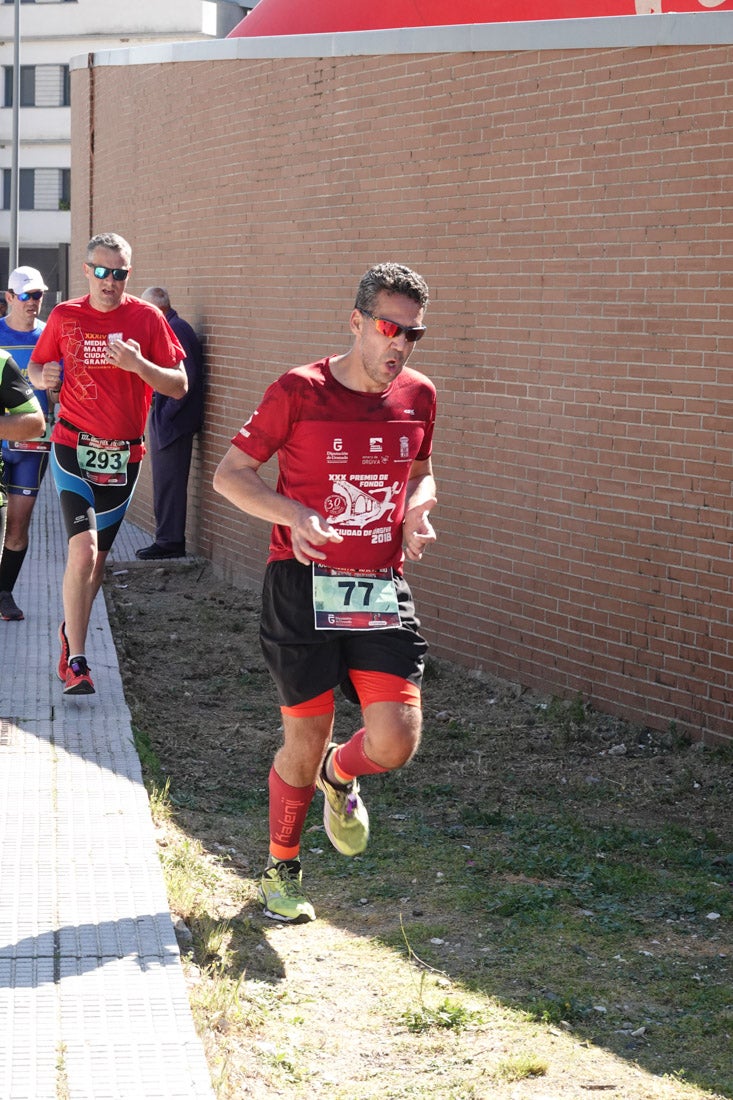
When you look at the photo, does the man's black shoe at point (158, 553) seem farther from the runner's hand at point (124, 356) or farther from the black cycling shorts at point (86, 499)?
the runner's hand at point (124, 356)

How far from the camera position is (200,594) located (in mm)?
12312

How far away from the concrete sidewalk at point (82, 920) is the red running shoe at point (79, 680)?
0.07m

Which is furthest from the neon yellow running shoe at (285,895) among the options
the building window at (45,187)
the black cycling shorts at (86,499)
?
the building window at (45,187)

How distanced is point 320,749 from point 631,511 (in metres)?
3.16

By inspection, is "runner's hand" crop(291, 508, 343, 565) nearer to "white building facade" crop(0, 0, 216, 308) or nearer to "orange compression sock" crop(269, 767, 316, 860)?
"orange compression sock" crop(269, 767, 316, 860)

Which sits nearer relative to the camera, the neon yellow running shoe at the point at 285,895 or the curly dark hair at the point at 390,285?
the curly dark hair at the point at 390,285

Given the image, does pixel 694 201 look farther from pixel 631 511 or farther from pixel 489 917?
pixel 489 917

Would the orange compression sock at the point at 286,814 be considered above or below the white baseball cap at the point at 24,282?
below

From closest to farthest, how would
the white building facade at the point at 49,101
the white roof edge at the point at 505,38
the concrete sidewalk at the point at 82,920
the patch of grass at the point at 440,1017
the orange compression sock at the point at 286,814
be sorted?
the concrete sidewalk at the point at 82,920 → the patch of grass at the point at 440,1017 → the orange compression sock at the point at 286,814 → the white roof edge at the point at 505,38 → the white building facade at the point at 49,101

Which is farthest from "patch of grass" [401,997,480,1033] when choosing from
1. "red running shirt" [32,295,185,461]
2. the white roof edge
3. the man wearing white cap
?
the man wearing white cap

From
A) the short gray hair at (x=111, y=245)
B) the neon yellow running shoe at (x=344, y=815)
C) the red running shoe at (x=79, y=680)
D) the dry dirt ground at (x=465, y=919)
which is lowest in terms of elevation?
the dry dirt ground at (x=465, y=919)

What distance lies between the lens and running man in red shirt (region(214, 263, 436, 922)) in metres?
4.77

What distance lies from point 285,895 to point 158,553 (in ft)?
28.7

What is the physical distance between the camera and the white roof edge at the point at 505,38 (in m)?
7.17
